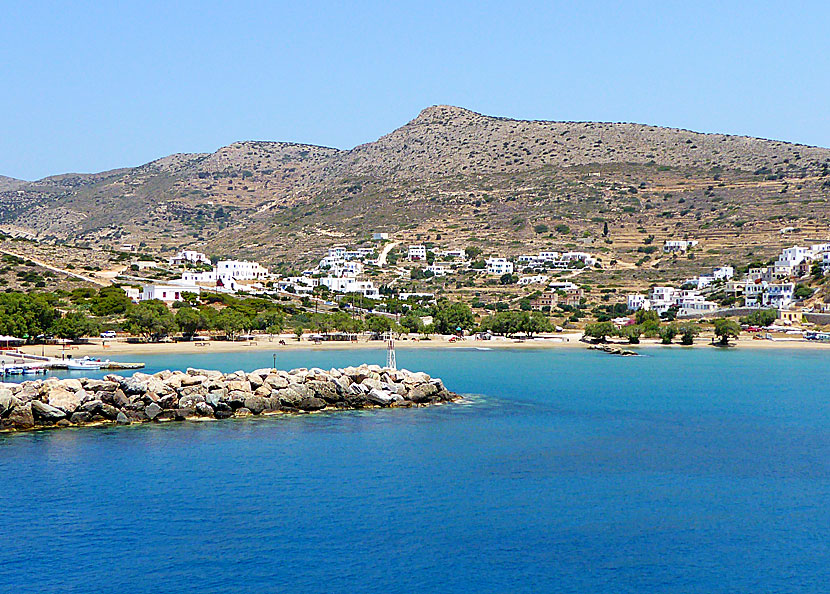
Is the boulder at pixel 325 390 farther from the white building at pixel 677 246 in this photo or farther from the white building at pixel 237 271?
the white building at pixel 677 246

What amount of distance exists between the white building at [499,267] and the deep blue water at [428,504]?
81894mm

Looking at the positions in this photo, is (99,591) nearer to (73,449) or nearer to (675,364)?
(73,449)

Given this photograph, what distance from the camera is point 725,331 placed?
279ft

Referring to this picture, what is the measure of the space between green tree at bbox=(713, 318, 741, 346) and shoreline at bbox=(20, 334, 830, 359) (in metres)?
0.72

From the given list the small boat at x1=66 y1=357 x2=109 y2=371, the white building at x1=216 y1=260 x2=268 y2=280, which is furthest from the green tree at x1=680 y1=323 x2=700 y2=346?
the white building at x1=216 y1=260 x2=268 y2=280

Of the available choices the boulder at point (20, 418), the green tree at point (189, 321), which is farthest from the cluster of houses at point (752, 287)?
the boulder at point (20, 418)

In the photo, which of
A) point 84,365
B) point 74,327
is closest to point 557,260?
point 74,327

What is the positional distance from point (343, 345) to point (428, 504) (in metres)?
56.8

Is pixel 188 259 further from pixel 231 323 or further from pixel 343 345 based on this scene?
pixel 343 345

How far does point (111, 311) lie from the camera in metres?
84.1

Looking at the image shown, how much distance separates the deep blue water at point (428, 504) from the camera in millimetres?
19625

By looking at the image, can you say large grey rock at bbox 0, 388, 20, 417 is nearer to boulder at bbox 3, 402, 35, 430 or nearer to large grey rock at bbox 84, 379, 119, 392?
boulder at bbox 3, 402, 35, 430

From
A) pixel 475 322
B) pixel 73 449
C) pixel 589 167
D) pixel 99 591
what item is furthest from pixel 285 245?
pixel 99 591

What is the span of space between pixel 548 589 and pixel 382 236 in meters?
129
